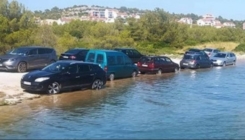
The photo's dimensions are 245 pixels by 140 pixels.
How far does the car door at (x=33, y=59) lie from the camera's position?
87.2 feet

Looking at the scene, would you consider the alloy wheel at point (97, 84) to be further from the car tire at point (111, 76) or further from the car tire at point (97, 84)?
the car tire at point (111, 76)

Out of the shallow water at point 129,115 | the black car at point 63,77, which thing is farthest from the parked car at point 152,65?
the black car at point 63,77

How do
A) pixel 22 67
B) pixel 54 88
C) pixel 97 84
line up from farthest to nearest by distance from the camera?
pixel 22 67, pixel 97 84, pixel 54 88

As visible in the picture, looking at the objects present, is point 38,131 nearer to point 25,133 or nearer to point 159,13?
point 25,133

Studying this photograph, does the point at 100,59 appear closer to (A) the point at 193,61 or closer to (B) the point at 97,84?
(B) the point at 97,84

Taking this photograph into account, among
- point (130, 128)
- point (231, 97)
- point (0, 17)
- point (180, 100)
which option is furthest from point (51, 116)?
point (0, 17)

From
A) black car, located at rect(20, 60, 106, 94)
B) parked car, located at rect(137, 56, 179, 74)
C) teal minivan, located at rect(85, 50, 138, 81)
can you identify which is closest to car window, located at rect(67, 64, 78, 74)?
black car, located at rect(20, 60, 106, 94)

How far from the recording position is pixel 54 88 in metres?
18.3

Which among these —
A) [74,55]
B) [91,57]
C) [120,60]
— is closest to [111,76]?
[120,60]

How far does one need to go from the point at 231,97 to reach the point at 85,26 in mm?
56330

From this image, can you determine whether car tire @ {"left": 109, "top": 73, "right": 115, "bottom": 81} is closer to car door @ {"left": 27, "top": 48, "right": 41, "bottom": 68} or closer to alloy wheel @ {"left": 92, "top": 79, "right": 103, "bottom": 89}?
alloy wheel @ {"left": 92, "top": 79, "right": 103, "bottom": 89}

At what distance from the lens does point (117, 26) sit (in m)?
73.2

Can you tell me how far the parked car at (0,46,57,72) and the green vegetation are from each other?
8986 mm

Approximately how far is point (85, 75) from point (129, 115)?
6047 millimetres
